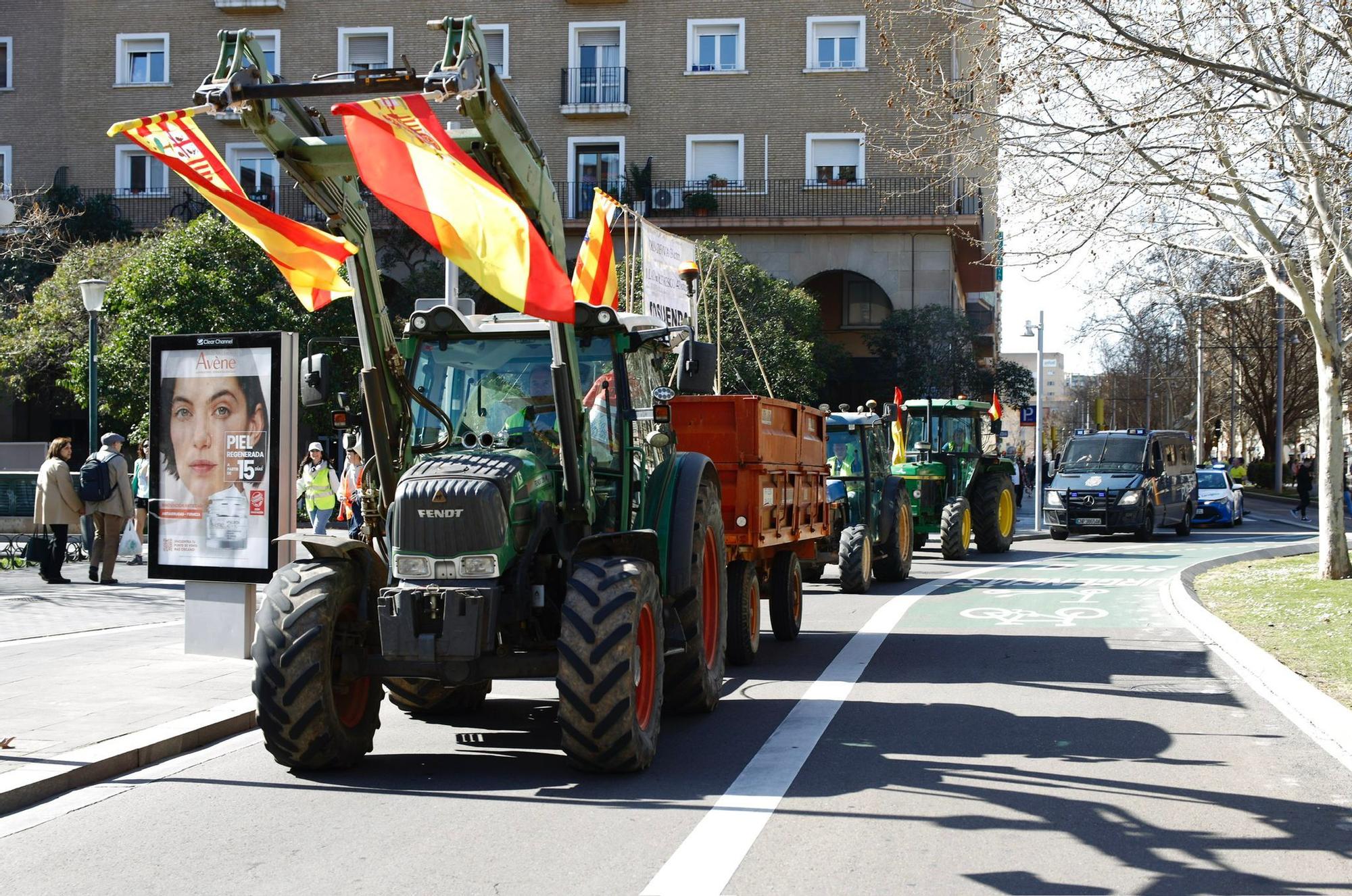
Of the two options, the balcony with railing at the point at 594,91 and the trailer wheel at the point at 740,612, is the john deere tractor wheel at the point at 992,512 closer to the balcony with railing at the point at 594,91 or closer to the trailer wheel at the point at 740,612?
the trailer wheel at the point at 740,612

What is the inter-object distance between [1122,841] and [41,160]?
44.0 m

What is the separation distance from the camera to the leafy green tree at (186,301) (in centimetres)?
3058

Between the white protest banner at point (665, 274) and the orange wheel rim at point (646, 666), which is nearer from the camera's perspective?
the orange wheel rim at point (646, 666)

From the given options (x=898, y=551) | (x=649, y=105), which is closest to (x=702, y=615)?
(x=898, y=551)

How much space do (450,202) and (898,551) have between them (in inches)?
514

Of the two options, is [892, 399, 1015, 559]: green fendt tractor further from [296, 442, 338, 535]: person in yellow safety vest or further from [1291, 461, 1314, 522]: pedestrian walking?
[1291, 461, 1314, 522]: pedestrian walking

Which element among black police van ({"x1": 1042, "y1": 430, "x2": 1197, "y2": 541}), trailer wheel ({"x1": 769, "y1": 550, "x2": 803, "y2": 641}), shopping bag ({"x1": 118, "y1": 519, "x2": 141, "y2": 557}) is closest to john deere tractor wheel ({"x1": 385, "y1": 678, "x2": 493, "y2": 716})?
→ trailer wheel ({"x1": 769, "y1": 550, "x2": 803, "y2": 641})

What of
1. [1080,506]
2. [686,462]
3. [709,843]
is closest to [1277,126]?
[686,462]

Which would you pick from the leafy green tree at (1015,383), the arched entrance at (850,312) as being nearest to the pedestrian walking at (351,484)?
the arched entrance at (850,312)

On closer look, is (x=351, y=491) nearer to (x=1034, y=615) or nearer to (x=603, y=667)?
(x=1034, y=615)

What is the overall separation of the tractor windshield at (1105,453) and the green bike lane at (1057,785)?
17498 millimetres

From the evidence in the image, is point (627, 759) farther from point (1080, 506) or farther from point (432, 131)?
point (1080, 506)

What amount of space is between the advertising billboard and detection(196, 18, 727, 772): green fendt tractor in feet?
7.78

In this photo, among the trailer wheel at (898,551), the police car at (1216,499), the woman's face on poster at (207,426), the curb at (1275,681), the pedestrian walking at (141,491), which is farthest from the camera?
the police car at (1216,499)
